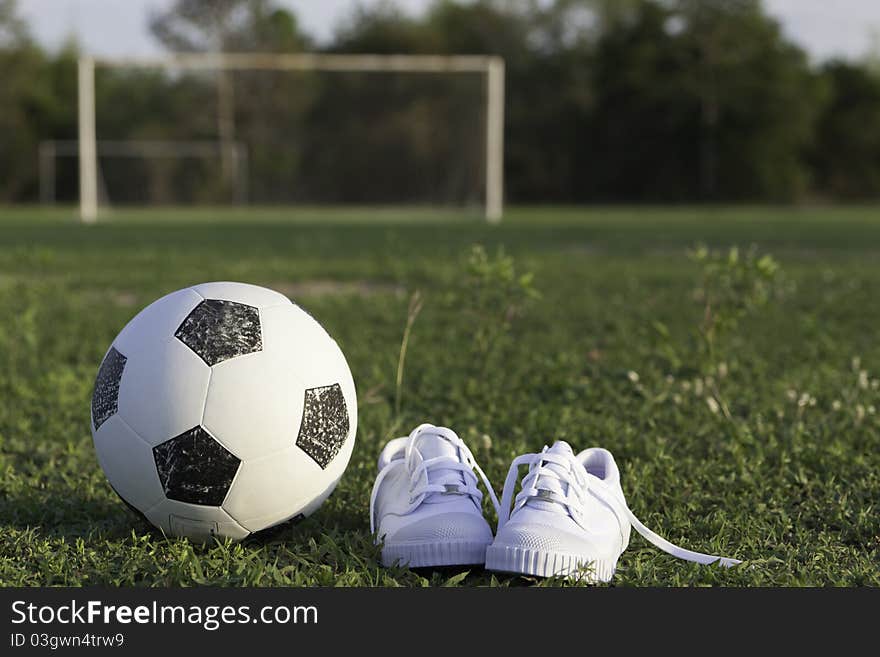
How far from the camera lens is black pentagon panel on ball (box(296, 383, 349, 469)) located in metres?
2.50

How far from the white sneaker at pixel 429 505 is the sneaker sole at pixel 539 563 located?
0.10m

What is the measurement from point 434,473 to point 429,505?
12 centimetres

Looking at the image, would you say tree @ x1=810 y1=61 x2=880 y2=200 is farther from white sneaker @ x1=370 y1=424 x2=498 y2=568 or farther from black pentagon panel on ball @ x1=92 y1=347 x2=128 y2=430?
black pentagon panel on ball @ x1=92 y1=347 x2=128 y2=430

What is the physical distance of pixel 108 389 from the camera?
100 inches

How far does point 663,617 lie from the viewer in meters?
2.11

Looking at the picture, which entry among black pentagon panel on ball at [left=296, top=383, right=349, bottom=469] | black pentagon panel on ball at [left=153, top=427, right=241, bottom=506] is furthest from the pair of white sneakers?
black pentagon panel on ball at [left=153, top=427, right=241, bottom=506]

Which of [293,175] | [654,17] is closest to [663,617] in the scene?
[293,175]

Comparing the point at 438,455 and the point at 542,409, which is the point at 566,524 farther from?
the point at 542,409

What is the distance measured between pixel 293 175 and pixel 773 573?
105ft

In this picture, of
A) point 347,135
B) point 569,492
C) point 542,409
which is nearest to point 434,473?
point 569,492

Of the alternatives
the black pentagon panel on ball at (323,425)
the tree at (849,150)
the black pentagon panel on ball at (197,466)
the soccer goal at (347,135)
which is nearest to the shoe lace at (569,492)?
the black pentagon panel on ball at (323,425)

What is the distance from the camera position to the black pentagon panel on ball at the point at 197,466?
2.40 metres

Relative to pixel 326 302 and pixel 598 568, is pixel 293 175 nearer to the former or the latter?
pixel 326 302

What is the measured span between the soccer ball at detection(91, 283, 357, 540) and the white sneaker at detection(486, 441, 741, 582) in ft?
1.78
